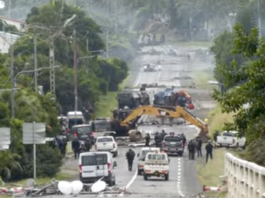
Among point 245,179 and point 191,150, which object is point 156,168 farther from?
point 245,179

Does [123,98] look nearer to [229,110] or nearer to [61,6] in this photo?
[61,6]

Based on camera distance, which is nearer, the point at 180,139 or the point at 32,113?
the point at 32,113

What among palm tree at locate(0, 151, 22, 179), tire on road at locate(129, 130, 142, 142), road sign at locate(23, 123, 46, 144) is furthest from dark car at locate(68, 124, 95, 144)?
road sign at locate(23, 123, 46, 144)

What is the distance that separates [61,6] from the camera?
117 meters

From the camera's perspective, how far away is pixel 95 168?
49.2 metres

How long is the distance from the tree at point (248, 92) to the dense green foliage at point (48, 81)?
26.0 meters

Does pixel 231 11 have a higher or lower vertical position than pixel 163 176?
higher

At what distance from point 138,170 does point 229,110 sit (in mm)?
29824

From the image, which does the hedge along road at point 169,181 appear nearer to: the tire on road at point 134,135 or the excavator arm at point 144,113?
the excavator arm at point 144,113

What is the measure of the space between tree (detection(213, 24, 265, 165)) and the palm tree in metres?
25.5

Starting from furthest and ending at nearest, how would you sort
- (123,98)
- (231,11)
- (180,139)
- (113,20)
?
(113,20) → (231,11) → (123,98) → (180,139)

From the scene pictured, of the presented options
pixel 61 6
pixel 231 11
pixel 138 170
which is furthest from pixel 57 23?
pixel 138 170

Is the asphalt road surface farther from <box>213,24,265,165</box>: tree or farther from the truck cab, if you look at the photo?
<box>213,24,265,165</box>: tree

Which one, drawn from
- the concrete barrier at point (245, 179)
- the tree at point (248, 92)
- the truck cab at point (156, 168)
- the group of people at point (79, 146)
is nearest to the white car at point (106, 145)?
the group of people at point (79, 146)
